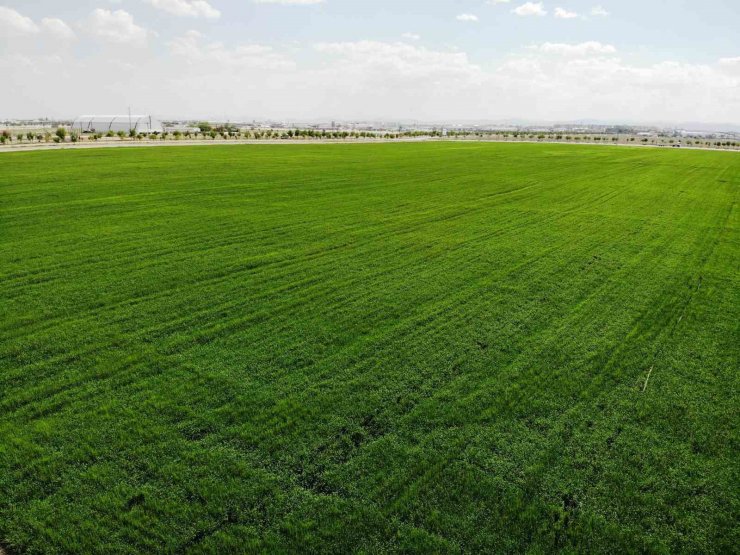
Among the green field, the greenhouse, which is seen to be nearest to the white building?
the greenhouse

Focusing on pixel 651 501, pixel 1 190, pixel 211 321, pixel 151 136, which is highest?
pixel 151 136

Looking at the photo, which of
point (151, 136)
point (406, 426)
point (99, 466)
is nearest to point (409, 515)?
point (406, 426)

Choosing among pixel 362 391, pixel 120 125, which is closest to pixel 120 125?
pixel 120 125

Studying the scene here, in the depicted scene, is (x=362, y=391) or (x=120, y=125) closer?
(x=362, y=391)

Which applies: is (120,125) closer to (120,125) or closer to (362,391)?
(120,125)

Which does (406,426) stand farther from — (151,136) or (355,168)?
(151,136)

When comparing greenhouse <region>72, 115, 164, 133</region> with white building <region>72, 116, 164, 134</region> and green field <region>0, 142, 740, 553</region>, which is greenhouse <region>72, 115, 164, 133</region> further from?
green field <region>0, 142, 740, 553</region>
